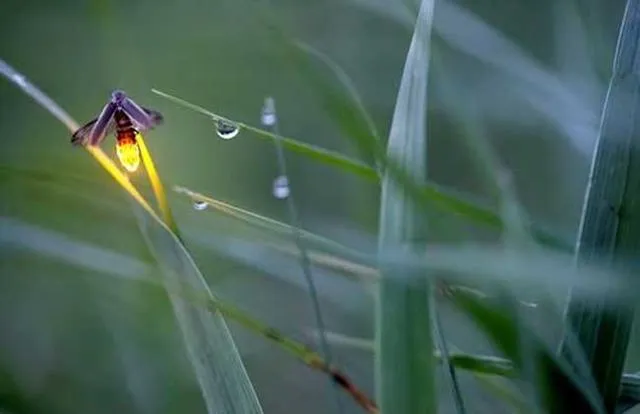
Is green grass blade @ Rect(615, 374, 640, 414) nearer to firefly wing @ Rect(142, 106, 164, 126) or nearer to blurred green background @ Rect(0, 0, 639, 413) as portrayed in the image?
firefly wing @ Rect(142, 106, 164, 126)

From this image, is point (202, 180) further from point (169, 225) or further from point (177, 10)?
point (169, 225)

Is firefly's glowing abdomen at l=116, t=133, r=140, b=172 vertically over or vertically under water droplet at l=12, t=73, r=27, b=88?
under

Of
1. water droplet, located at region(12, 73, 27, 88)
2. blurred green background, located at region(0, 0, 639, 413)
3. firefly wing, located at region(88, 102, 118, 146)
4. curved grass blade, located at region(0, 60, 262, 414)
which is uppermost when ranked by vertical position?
water droplet, located at region(12, 73, 27, 88)

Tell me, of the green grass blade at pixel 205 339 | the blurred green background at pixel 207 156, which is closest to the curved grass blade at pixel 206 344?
the green grass blade at pixel 205 339

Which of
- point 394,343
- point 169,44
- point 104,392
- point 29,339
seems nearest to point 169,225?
point 394,343

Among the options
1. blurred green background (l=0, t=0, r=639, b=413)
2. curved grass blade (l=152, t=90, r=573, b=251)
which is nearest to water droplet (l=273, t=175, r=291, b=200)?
curved grass blade (l=152, t=90, r=573, b=251)

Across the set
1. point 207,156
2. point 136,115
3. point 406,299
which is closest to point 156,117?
point 136,115

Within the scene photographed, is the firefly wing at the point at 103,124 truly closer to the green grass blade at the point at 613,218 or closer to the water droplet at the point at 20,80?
the water droplet at the point at 20,80
